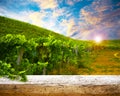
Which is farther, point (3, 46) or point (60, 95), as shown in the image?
point (3, 46)

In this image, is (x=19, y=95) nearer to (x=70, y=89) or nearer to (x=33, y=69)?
(x=70, y=89)

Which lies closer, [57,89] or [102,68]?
[57,89]

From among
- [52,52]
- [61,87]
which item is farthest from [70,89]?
[52,52]

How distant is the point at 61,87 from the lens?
1977 millimetres

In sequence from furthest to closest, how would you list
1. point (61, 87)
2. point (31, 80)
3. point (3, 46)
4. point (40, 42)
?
point (40, 42) < point (3, 46) < point (31, 80) < point (61, 87)

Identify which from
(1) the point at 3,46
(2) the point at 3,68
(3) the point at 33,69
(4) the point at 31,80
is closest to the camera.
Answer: (2) the point at 3,68

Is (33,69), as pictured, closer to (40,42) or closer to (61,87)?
(40,42)

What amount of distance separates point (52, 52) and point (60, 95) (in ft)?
22.7

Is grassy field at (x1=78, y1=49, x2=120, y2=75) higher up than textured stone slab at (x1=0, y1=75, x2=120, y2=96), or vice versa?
textured stone slab at (x1=0, y1=75, x2=120, y2=96)

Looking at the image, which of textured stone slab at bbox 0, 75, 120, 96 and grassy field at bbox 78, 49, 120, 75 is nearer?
textured stone slab at bbox 0, 75, 120, 96

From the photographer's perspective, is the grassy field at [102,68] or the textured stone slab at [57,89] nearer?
the textured stone slab at [57,89]

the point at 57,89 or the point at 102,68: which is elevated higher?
the point at 57,89

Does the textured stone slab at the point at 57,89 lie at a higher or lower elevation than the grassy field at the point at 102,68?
higher

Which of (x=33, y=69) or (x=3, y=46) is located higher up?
(x=3, y=46)
